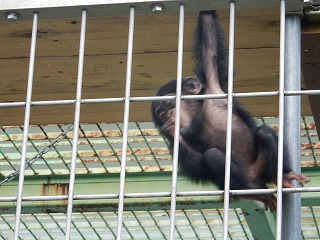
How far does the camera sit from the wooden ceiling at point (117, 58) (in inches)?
162

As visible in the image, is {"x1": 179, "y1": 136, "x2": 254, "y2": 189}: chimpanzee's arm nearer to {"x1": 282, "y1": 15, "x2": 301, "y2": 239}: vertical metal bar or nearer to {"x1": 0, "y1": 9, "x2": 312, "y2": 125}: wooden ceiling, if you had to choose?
{"x1": 0, "y1": 9, "x2": 312, "y2": 125}: wooden ceiling

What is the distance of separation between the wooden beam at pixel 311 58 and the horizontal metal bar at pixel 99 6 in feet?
0.53

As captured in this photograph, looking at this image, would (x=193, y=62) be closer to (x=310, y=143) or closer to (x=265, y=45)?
(x=265, y=45)

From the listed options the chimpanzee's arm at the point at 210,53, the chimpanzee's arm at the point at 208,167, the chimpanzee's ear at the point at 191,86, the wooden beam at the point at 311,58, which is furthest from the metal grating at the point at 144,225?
the wooden beam at the point at 311,58

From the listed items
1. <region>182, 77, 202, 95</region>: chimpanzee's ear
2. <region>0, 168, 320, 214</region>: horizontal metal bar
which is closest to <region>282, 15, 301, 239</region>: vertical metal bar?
<region>182, 77, 202, 95</region>: chimpanzee's ear

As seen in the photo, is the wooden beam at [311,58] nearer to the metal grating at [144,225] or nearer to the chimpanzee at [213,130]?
the chimpanzee at [213,130]

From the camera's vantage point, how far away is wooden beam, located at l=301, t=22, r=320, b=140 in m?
3.78

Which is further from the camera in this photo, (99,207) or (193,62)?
(99,207)

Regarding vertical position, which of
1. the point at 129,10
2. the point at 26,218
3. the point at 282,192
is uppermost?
the point at 129,10

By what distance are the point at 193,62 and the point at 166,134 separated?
355mm

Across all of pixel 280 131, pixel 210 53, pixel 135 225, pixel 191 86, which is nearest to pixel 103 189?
pixel 135 225

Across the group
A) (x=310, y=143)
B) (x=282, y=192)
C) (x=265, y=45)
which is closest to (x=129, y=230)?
(x=310, y=143)

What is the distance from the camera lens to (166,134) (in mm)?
4477

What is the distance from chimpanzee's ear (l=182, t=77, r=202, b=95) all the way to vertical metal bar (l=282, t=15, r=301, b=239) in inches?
31.9
